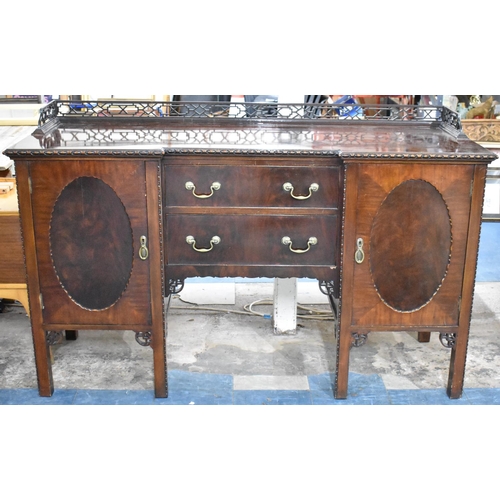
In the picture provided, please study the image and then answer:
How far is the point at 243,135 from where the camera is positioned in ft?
8.89

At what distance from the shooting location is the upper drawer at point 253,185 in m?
2.50

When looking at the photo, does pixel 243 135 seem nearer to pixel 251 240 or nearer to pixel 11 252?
pixel 251 240

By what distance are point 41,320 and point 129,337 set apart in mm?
607

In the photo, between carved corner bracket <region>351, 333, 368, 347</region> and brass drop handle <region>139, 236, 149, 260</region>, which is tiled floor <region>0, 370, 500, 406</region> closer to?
carved corner bracket <region>351, 333, 368, 347</region>

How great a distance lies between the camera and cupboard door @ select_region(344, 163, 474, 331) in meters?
2.47

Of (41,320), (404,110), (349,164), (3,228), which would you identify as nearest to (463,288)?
(349,164)

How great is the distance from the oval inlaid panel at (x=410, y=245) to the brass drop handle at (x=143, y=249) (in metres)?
0.85

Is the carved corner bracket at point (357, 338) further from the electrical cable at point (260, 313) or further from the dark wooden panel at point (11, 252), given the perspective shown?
the dark wooden panel at point (11, 252)

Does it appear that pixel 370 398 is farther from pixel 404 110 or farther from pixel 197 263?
pixel 404 110

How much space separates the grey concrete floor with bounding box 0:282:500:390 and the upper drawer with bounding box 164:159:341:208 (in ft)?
2.62

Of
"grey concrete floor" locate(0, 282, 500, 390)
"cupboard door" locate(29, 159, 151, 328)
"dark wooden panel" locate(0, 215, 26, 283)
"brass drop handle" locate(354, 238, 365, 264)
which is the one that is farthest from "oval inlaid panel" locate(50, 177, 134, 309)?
"brass drop handle" locate(354, 238, 365, 264)

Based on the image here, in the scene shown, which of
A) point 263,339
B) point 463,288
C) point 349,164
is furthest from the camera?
point 263,339

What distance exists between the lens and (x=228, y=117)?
9.46 ft

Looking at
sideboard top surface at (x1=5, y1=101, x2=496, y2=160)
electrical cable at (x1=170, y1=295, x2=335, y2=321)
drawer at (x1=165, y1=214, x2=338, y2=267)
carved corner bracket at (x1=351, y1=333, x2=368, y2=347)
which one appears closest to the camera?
sideboard top surface at (x1=5, y1=101, x2=496, y2=160)
